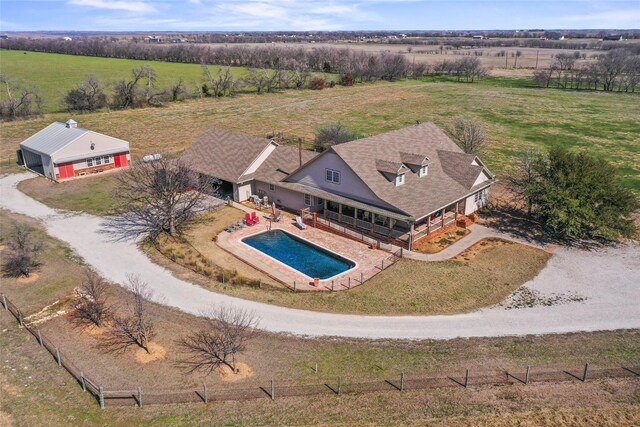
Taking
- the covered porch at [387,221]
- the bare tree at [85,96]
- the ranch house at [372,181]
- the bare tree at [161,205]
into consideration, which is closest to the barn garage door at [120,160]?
the ranch house at [372,181]

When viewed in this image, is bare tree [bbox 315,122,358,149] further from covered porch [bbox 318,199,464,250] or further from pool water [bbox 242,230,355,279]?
pool water [bbox 242,230,355,279]

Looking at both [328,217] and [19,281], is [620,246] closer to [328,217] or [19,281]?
[328,217]

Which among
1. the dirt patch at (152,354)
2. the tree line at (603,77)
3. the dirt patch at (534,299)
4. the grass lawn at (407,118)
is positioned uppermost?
the tree line at (603,77)

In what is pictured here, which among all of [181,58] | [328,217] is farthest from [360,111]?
[181,58]

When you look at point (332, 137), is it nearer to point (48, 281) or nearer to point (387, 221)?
point (387, 221)

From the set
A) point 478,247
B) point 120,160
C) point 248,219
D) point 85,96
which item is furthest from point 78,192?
point 85,96

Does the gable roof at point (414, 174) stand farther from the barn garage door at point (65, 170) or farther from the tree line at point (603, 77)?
the tree line at point (603, 77)
